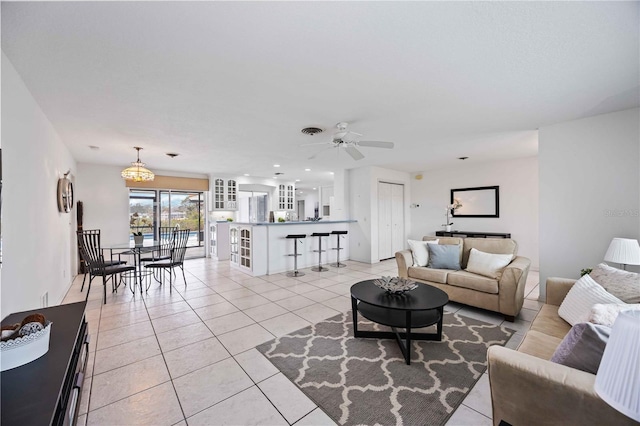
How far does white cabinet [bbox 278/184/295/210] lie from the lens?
9.29 meters

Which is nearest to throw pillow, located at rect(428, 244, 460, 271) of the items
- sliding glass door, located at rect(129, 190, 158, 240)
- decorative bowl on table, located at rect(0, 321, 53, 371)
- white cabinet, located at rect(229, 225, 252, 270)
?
white cabinet, located at rect(229, 225, 252, 270)

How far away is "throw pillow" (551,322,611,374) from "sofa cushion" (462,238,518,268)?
8.90 ft

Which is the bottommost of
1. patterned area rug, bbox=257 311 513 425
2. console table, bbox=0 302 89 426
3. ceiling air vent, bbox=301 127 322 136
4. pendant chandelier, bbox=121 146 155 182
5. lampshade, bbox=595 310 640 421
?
patterned area rug, bbox=257 311 513 425

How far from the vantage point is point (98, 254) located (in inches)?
159

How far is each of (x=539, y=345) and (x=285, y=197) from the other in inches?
326

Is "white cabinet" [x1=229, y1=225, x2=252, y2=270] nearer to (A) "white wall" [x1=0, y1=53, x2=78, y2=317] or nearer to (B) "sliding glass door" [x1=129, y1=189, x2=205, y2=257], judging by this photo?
(B) "sliding glass door" [x1=129, y1=189, x2=205, y2=257]

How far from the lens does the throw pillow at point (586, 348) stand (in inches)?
45.3

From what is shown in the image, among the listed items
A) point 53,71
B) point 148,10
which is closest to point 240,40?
point 148,10

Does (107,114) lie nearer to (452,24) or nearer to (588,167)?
(452,24)

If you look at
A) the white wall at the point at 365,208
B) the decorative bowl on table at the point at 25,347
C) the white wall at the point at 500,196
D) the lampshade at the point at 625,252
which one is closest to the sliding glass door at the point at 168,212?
the white wall at the point at 365,208

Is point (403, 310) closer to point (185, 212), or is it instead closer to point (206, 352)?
point (206, 352)

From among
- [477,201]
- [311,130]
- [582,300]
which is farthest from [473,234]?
[311,130]

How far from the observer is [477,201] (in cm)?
652

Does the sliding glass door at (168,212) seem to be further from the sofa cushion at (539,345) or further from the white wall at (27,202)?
the sofa cushion at (539,345)
